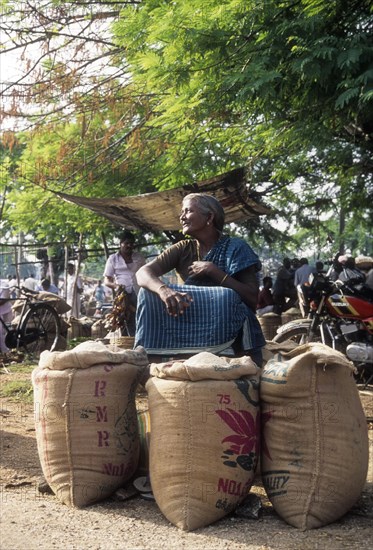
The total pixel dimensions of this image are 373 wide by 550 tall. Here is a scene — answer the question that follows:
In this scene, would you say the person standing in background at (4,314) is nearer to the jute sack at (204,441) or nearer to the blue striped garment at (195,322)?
the blue striped garment at (195,322)

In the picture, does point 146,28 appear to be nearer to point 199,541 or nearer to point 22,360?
point 199,541

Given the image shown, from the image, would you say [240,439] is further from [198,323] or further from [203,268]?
[203,268]

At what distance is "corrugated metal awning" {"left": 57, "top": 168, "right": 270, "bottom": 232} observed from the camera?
8492 millimetres

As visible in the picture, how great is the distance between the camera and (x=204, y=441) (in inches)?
122

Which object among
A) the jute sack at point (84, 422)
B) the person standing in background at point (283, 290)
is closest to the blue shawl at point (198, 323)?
the jute sack at point (84, 422)

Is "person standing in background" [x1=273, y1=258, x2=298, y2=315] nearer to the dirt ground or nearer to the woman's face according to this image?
the woman's face

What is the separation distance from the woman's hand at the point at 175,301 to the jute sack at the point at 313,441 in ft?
1.83

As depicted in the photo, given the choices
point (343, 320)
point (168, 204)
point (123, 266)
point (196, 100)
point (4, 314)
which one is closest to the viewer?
point (196, 100)

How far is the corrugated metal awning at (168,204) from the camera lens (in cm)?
849

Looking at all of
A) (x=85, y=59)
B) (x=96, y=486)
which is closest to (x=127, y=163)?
(x=85, y=59)

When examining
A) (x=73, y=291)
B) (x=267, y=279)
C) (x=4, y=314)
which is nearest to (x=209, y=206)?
(x=4, y=314)

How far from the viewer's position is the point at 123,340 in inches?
289


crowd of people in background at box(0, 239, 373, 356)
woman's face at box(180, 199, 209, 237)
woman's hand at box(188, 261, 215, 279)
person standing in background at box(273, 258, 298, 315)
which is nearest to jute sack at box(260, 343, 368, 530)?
woman's hand at box(188, 261, 215, 279)

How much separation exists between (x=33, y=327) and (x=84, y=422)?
796 centimetres
